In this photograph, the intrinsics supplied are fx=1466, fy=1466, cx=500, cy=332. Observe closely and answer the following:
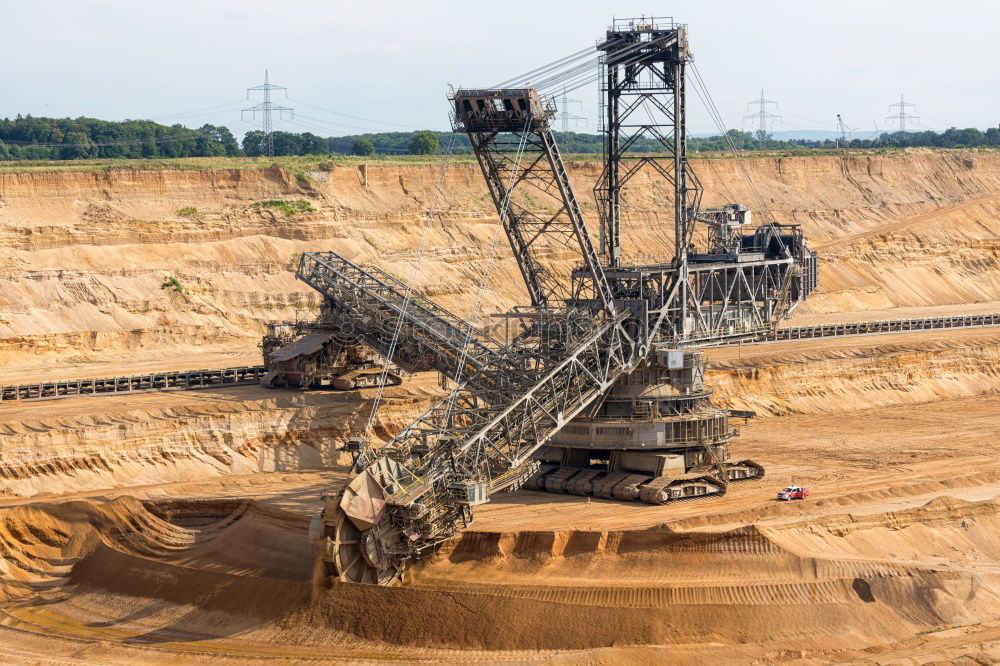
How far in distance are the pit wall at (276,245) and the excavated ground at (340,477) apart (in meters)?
0.24

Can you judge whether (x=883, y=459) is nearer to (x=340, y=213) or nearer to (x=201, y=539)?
(x=201, y=539)

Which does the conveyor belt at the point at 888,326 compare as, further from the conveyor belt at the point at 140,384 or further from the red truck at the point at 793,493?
the red truck at the point at 793,493

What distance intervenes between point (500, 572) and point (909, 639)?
11.5 metres

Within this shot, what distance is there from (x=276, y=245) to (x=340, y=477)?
129ft

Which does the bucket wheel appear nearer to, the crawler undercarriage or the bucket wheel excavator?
the bucket wheel excavator

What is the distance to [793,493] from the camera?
50000 mm

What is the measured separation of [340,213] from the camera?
10056cm

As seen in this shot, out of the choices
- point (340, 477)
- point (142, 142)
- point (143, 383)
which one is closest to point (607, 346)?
point (340, 477)

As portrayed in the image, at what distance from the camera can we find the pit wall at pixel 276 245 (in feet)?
261

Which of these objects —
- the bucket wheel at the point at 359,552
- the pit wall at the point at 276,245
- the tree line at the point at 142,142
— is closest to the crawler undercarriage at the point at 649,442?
the bucket wheel at the point at 359,552

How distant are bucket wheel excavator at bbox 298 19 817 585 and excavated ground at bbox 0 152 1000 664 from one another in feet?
6.72

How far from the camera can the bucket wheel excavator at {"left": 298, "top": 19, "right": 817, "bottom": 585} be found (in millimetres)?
46375

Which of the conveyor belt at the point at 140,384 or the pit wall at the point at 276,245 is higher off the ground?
the pit wall at the point at 276,245

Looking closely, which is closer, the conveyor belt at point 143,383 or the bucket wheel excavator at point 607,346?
the bucket wheel excavator at point 607,346
